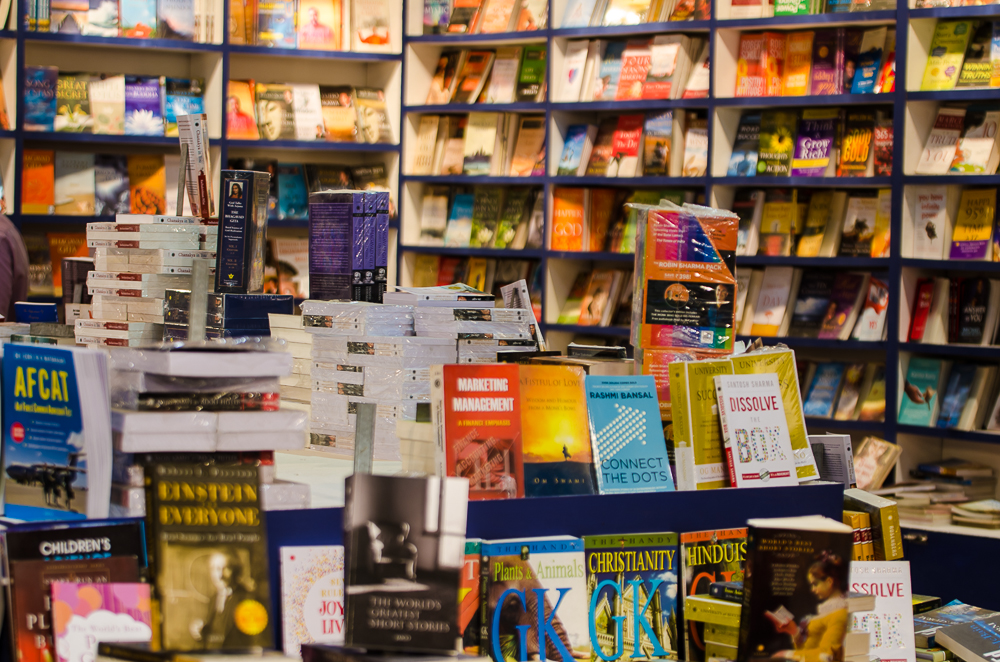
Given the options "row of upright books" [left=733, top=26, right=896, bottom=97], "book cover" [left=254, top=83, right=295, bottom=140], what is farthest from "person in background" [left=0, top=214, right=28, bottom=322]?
"row of upright books" [left=733, top=26, right=896, bottom=97]

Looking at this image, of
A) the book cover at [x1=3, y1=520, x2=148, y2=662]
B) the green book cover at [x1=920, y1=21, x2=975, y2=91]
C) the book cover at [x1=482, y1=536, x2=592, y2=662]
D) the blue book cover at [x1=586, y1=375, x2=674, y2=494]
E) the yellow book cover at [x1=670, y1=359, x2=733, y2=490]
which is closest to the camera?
the book cover at [x1=3, y1=520, x2=148, y2=662]

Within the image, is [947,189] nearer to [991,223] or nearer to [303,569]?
[991,223]

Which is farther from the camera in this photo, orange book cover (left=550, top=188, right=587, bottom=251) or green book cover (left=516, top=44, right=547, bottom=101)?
green book cover (left=516, top=44, right=547, bottom=101)

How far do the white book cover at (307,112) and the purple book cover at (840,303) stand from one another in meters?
2.59

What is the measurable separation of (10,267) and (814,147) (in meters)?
3.32

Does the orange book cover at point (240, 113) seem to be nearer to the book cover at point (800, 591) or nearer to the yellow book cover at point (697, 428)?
the yellow book cover at point (697, 428)

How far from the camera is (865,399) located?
468 cm

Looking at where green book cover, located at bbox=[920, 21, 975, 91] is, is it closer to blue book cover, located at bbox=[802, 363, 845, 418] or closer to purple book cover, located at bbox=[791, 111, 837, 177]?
purple book cover, located at bbox=[791, 111, 837, 177]

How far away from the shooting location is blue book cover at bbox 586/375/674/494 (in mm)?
2268

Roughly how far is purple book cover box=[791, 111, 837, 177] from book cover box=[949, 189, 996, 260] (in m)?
0.59

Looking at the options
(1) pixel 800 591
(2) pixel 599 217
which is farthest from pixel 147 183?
(1) pixel 800 591

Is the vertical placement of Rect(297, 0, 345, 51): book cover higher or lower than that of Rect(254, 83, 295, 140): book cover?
higher

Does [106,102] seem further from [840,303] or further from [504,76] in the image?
[840,303]

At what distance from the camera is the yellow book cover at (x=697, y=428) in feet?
7.77
